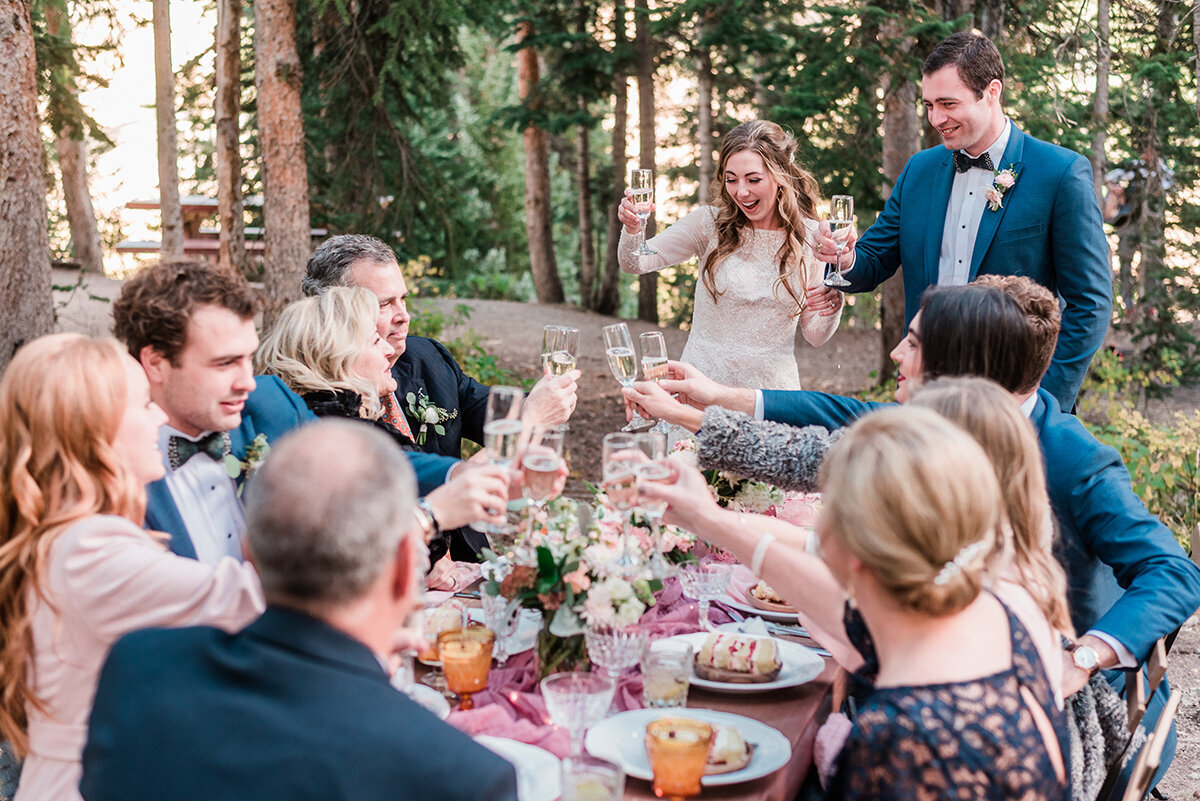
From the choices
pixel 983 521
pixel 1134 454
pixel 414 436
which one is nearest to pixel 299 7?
pixel 414 436

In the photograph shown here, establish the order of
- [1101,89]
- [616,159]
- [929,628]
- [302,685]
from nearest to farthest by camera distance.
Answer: [302,685]
[929,628]
[1101,89]
[616,159]

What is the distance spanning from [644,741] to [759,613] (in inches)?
31.6

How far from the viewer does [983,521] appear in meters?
1.59

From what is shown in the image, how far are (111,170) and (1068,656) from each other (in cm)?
2329

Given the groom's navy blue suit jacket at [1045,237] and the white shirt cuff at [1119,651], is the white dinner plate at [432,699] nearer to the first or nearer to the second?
the white shirt cuff at [1119,651]

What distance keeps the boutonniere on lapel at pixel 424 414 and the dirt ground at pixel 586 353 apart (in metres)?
3.86

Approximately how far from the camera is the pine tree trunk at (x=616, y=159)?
13.2 metres

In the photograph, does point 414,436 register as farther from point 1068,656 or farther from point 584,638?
point 1068,656

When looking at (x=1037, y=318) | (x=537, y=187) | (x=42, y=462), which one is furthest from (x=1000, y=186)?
(x=537, y=187)

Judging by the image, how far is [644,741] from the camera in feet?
6.37

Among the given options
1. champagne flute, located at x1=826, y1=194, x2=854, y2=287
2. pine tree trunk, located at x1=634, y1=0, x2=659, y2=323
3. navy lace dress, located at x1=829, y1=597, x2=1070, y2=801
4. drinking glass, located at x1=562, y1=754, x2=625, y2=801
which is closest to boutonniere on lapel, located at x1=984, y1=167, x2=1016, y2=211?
champagne flute, located at x1=826, y1=194, x2=854, y2=287

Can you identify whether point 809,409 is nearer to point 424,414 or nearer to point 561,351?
point 561,351

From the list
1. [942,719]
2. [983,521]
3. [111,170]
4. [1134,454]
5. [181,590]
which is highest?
[111,170]

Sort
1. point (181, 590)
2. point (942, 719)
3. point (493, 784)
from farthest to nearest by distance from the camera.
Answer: point (181, 590), point (942, 719), point (493, 784)
